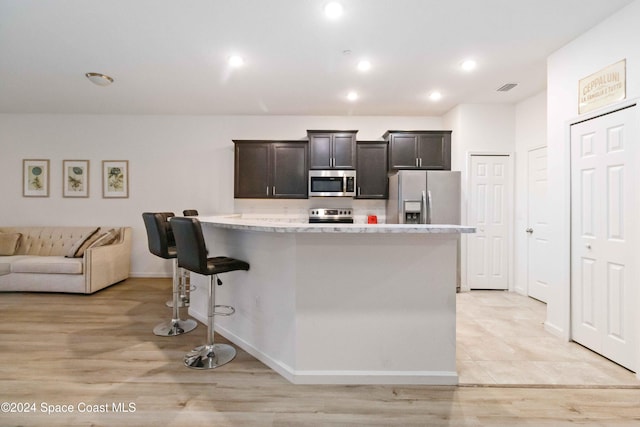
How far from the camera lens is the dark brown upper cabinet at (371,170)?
190 inches

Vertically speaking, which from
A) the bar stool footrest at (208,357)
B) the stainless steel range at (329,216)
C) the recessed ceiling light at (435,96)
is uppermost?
the recessed ceiling light at (435,96)

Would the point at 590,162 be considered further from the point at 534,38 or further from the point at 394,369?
the point at 394,369

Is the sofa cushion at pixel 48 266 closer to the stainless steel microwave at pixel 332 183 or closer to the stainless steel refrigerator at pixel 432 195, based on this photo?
the stainless steel microwave at pixel 332 183

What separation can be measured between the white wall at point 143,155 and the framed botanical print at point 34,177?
0.08 meters

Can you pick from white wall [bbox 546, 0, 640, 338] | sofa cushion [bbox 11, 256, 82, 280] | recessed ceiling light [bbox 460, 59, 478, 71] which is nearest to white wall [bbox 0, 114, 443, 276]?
sofa cushion [bbox 11, 256, 82, 280]

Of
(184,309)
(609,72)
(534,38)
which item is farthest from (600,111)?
(184,309)

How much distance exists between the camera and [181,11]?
2.38 m

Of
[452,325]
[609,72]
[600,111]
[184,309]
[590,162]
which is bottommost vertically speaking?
[184,309]

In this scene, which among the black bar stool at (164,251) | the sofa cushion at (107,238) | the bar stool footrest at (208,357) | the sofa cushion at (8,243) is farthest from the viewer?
the sofa cushion at (8,243)

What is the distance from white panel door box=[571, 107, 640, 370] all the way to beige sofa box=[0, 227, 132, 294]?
18.6ft

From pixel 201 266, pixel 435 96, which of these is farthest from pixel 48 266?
pixel 435 96

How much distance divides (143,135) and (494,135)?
5764mm

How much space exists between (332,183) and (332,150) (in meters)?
0.53

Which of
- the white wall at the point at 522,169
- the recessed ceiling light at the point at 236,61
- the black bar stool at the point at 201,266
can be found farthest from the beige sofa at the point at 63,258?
the white wall at the point at 522,169
